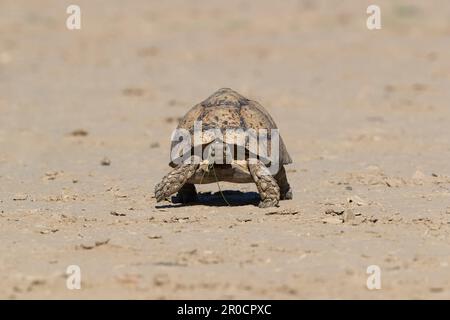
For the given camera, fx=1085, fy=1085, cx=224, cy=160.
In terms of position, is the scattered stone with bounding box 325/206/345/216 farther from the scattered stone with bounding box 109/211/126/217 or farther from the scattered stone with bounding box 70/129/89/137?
the scattered stone with bounding box 70/129/89/137

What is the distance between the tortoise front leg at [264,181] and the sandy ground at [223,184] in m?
0.15

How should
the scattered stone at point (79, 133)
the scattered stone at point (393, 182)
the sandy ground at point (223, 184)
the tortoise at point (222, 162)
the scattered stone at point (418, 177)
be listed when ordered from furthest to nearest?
the scattered stone at point (79, 133), the scattered stone at point (418, 177), the scattered stone at point (393, 182), the tortoise at point (222, 162), the sandy ground at point (223, 184)

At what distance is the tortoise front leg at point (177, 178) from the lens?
26.4ft

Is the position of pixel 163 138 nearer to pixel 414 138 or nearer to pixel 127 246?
pixel 414 138

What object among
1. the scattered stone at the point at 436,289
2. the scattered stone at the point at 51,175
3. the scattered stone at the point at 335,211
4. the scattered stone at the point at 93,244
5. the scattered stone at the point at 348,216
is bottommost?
the scattered stone at the point at 436,289

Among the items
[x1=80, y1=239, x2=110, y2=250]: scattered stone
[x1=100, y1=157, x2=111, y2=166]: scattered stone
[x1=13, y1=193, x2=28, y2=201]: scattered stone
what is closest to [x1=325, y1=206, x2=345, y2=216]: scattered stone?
[x1=80, y1=239, x2=110, y2=250]: scattered stone

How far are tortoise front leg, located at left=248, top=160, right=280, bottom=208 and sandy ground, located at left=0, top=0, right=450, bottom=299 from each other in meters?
0.15

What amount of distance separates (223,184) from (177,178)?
4.55ft

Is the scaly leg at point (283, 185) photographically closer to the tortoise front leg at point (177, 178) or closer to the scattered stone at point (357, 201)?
the scattered stone at point (357, 201)

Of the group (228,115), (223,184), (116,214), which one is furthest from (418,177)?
(116,214)

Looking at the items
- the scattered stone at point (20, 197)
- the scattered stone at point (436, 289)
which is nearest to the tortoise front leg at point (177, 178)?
the scattered stone at point (20, 197)
